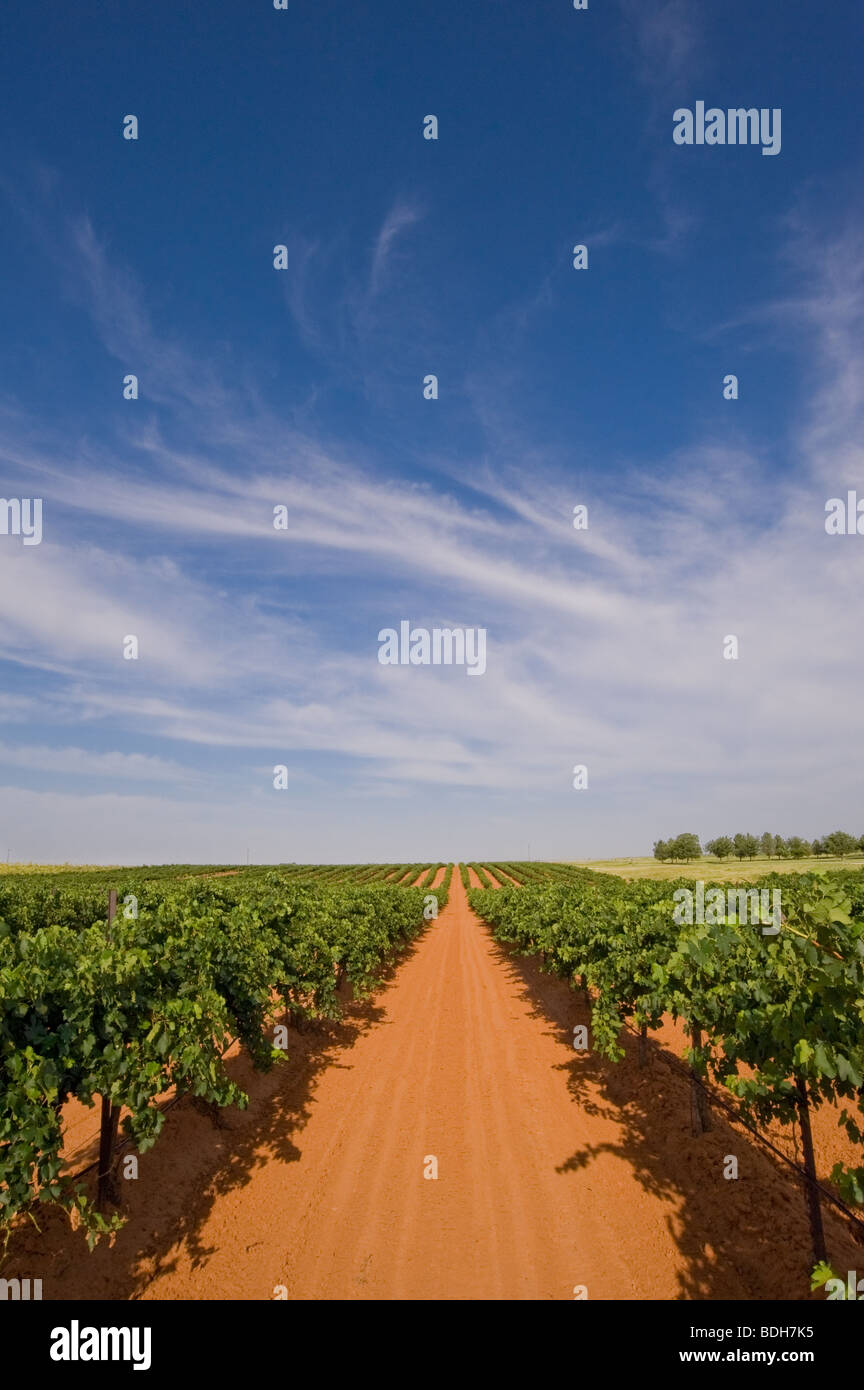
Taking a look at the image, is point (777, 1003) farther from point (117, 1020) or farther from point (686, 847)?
point (686, 847)

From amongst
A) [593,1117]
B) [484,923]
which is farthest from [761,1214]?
[484,923]

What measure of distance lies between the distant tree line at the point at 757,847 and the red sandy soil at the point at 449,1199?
13870cm

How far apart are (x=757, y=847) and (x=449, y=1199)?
564 feet

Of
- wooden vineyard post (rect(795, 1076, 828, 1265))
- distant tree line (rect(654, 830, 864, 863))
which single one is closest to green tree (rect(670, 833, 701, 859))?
distant tree line (rect(654, 830, 864, 863))

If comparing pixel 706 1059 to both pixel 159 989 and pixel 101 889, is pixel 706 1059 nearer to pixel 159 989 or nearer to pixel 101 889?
pixel 159 989

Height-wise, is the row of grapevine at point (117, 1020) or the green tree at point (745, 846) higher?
the row of grapevine at point (117, 1020)

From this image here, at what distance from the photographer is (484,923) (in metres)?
48.2

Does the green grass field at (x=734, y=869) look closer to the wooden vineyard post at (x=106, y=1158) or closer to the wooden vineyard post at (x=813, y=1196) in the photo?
the wooden vineyard post at (x=813, y=1196)

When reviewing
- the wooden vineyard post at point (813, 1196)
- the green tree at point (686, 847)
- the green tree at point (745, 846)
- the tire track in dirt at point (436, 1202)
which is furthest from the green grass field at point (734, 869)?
the wooden vineyard post at point (813, 1196)
